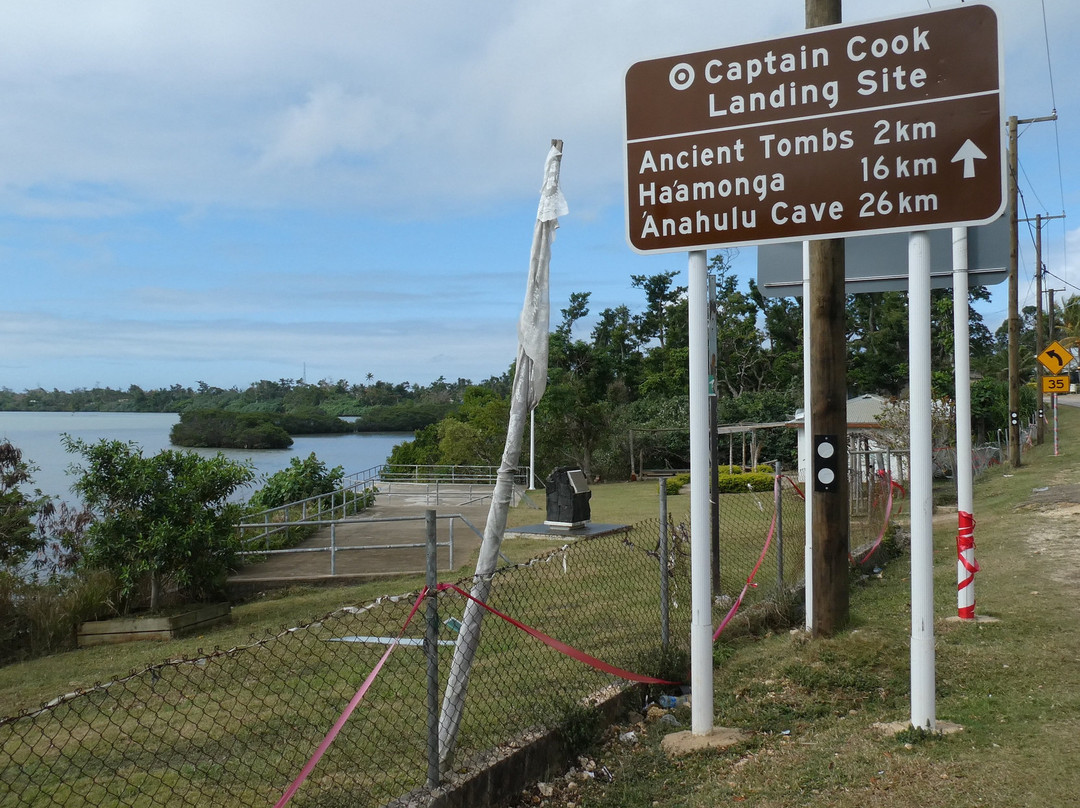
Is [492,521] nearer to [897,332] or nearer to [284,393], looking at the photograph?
[897,332]

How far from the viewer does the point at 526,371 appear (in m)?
4.90

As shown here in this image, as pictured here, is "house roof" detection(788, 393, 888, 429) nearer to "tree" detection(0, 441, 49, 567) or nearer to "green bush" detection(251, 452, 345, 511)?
"green bush" detection(251, 452, 345, 511)

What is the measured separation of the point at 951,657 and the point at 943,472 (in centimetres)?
2203

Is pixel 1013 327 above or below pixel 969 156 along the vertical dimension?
above

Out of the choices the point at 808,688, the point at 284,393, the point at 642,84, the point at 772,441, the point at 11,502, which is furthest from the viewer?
the point at 284,393

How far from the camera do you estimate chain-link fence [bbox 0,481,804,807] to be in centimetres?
437

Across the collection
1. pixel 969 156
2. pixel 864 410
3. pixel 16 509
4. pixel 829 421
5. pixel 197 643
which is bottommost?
pixel 197 643

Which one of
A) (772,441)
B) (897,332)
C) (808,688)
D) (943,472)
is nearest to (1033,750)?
(808,688)

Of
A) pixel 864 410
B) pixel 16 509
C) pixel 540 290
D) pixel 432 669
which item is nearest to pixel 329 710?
pixel 432 669

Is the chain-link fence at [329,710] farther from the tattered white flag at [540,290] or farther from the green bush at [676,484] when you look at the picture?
the green bush at [676,484]

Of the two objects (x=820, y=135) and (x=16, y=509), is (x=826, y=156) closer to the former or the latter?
(x=820, y=135)

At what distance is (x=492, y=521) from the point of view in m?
4.77

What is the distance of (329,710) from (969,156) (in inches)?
195

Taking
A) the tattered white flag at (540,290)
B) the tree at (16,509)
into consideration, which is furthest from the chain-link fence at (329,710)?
the tree at (16,509)
